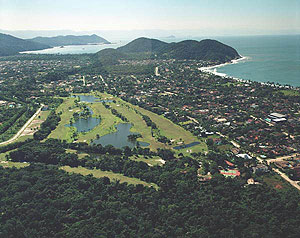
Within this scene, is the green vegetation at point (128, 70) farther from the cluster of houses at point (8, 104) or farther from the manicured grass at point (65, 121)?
the cluster of houses at point (8, 104)

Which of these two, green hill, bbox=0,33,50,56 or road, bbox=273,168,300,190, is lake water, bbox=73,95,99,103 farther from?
green hill, bbox=0,33,50,56

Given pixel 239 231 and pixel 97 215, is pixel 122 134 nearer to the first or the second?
pixel 97 215

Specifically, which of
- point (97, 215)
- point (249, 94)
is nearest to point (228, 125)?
point (249, 94)

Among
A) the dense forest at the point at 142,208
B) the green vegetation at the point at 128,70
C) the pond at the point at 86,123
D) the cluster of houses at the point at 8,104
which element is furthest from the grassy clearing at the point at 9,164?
the green vegetation at the point at 128,70

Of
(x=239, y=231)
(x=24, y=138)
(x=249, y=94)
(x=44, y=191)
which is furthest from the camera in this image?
(x=249, y=94)

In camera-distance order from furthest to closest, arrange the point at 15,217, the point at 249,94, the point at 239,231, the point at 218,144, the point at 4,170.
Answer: the point at 249,94 → the point at 218,144 → the point at 4,170 → the point at 15,217 → the point at 239,231

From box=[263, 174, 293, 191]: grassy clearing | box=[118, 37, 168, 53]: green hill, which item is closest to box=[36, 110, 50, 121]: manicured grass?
box=[263, 174, 293, 191]: grassy clearing

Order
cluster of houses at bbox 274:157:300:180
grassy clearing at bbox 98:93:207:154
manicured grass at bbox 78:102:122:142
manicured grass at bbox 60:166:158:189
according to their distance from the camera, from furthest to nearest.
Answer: manicured grass at bbox 78:102:122:142, grassy clearing at bbox 98:93:207:154, manicured grass at bbox 60:166:158:189, cluster of houses at bbox 274:157:300:180

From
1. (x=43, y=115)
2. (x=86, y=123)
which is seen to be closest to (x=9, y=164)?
(x=86, y=123)
